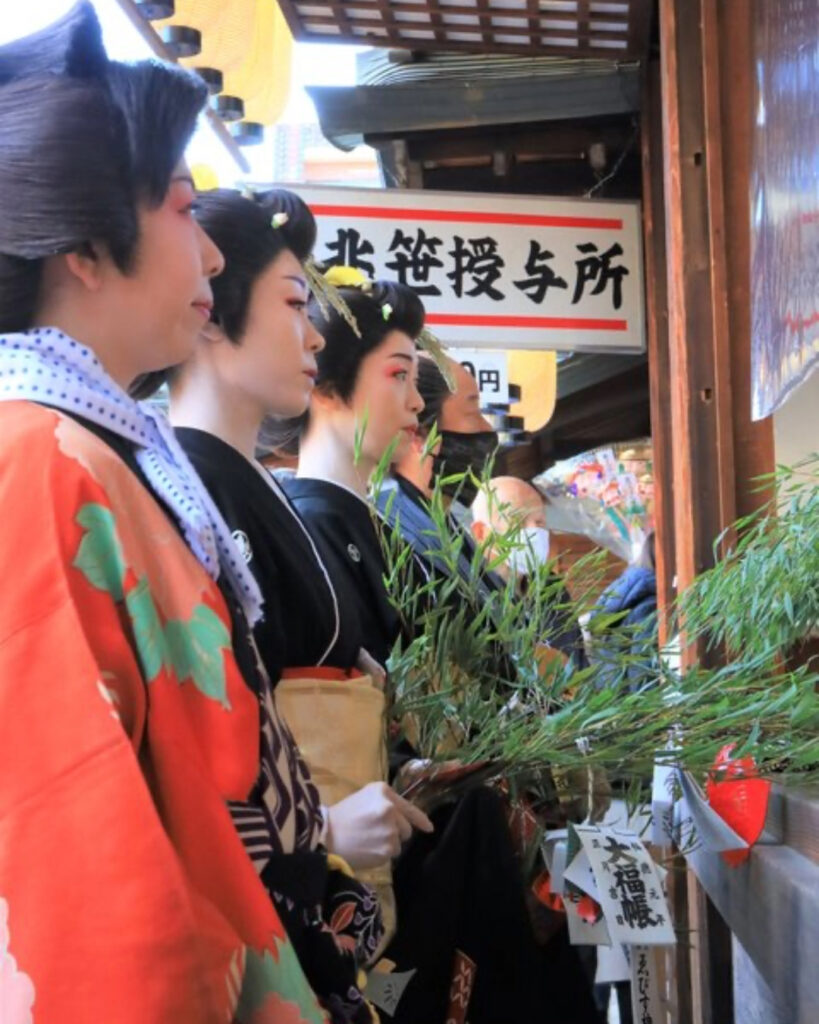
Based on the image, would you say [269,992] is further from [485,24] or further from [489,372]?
[489,372]

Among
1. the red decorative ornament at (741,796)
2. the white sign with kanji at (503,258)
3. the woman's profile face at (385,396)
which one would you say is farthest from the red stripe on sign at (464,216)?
the red decorative ornament at (741,796)

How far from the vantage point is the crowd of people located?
3.57ft

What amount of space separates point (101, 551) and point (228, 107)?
510 cm

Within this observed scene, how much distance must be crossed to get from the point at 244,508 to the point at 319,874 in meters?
0.80

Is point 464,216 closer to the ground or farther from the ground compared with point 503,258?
farther from the ground

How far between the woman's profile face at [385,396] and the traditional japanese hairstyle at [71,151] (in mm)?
1368

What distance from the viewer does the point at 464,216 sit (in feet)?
20.3

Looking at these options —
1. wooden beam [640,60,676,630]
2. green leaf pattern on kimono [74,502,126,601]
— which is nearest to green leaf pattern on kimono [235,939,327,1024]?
green leaf pattern on kimono [74,502,126,601]

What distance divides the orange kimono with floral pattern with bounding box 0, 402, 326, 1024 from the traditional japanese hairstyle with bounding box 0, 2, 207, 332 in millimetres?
186

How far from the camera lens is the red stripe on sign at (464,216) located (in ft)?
20.1

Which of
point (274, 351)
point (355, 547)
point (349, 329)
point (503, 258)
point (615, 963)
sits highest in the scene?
point (274, 351)

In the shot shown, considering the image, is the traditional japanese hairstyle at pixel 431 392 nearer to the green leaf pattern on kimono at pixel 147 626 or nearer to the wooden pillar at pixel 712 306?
the wooden pillar at pixel 712 306

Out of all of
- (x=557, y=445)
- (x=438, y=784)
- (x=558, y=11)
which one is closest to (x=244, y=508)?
(x=438, y=784)

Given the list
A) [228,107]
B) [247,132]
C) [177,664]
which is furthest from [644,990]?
[247,132]
